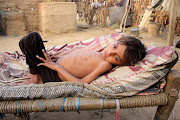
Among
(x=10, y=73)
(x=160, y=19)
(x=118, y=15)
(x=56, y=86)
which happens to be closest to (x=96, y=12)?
(x=118, y=15)

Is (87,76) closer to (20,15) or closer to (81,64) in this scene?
(81,64)

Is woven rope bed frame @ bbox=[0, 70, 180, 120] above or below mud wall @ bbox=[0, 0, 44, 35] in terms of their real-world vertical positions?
below

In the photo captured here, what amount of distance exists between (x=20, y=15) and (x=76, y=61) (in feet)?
14.3

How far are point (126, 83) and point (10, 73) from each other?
1.35m

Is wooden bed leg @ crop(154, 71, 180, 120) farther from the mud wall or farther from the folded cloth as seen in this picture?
the mud wall

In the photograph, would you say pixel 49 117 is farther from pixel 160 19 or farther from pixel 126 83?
pixel 160 19

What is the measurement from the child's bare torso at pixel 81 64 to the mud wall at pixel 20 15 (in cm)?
421

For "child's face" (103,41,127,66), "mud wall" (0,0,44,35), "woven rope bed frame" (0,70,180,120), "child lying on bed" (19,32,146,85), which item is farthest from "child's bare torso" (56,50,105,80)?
"mud wall" (0,0,44,35)

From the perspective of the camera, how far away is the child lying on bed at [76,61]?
4.97ft

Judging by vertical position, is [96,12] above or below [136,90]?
above

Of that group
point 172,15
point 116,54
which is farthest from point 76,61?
point 172,15

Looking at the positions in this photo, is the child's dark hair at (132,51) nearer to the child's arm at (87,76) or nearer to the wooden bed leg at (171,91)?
the child's arm at (87,76)

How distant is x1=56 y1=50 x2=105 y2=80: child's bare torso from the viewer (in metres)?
1.66

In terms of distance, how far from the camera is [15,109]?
123 centimetres
